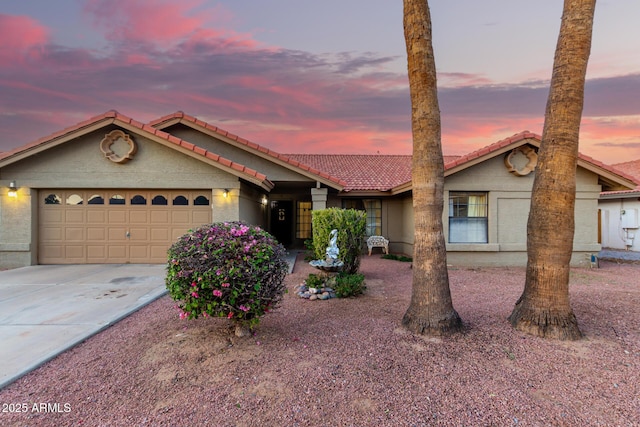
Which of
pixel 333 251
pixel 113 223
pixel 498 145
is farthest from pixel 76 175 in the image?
pixel 498 145

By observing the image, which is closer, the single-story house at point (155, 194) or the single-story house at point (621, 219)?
the single-story house at point (155, 194)

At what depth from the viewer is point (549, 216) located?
4180 millimetres

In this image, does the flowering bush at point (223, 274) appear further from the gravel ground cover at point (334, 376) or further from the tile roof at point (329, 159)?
the tile roof at point (329, 159)

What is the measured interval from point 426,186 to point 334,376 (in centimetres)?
272

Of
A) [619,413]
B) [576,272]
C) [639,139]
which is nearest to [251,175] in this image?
[619,413]

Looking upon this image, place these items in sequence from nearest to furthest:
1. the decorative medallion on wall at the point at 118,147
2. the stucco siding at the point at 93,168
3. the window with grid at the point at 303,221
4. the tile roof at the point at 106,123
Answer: the tile roof at the point at 106,123 < the decorative medallion on wall at the point at 118,147 < the stucco siding at the point at 93,168 < the window with grid at the point at 303,221

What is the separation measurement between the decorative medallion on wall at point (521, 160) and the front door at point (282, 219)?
391 inches

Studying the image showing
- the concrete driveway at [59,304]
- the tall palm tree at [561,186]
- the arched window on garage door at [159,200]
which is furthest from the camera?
the arched window on garage door at [159,200]

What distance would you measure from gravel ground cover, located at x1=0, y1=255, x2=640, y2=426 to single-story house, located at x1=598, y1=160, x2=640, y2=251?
531 inches

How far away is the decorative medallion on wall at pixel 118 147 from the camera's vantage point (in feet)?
30.8

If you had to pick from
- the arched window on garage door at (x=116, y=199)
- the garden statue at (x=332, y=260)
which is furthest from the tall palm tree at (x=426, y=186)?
the arched window on garage door at (x=116, y=199)

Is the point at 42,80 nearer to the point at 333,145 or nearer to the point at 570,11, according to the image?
the point at 333,145

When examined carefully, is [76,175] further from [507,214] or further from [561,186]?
[507,214]

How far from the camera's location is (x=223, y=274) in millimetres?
3529
